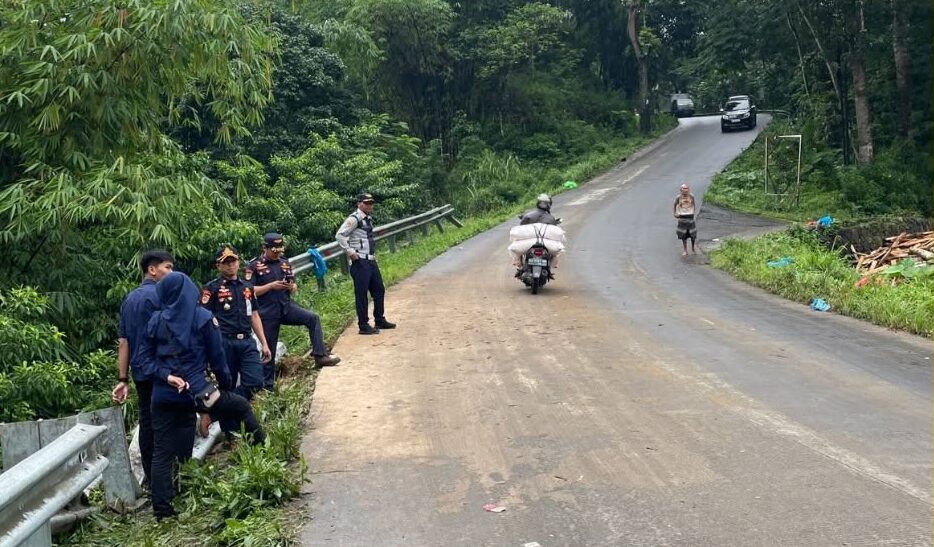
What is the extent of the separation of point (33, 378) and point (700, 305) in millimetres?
9058

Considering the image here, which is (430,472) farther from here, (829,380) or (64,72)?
(64,72)

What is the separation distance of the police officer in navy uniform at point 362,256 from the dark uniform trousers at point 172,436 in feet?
16.0

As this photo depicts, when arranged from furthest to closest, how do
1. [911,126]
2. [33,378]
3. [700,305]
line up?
1. [911,126]
2. [700,305]
3. [33,378]

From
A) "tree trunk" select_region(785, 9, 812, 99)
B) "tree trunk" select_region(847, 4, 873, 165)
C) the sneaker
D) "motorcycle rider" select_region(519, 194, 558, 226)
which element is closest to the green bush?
the sneaker

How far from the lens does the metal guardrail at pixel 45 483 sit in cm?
402

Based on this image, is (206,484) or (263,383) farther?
(263,383)

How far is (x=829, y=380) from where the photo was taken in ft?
26.8

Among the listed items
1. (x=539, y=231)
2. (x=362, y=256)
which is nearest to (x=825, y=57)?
(x=539, y=231)

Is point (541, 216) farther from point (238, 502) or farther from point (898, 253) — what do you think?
point (238, 502)

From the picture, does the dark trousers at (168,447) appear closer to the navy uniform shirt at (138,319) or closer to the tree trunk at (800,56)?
the navy uniform shirt at (138,319)

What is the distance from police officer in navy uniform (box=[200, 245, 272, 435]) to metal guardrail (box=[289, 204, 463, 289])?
15.3 feet

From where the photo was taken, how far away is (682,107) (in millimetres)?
63344

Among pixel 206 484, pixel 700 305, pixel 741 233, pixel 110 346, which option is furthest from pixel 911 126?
pixel 206 484

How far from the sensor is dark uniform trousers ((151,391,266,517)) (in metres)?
5.65
